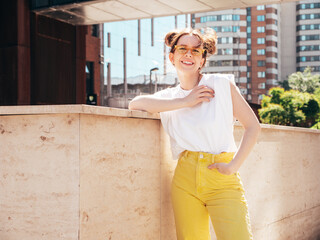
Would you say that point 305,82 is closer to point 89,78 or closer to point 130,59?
point 130,59

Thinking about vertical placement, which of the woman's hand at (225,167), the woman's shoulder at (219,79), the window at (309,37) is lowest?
the woman's hand at (225,167)

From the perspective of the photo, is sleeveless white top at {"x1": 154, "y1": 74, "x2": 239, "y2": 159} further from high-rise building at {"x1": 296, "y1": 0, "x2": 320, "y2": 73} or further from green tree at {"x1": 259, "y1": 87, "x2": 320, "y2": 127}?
high-rise building at {"x1": 296, "y1": 0, "x2": 320, "y2": 73}

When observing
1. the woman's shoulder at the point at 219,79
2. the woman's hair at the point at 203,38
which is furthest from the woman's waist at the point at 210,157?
the woman's hair at the point at 203,38

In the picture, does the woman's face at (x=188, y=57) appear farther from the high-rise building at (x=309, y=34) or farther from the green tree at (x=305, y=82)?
the high-rise building at (x=309, y=34)

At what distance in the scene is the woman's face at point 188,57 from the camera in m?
2.65

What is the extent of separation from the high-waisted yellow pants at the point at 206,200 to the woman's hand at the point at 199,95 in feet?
0.97

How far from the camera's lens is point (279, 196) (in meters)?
5.03

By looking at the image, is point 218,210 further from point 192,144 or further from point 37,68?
point 37,68

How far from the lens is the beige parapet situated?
2.27 metres

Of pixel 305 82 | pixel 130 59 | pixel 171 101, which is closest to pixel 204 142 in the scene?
pixel 171 101

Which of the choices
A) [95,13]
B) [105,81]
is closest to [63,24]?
[95,13]

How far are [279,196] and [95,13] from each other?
31.0ft

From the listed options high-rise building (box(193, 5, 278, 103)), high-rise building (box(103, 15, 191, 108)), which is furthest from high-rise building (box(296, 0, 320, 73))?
high-rise building (box(103, 15, 191, 108))

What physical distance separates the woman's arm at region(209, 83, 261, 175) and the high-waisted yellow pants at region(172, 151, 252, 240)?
69mm
